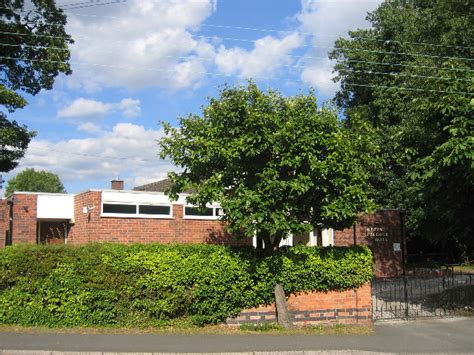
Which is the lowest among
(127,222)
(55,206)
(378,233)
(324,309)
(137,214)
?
(324,309)

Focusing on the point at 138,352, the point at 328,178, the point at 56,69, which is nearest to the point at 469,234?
the point at 328,178

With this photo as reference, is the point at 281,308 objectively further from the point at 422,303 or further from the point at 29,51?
the point at 29,51

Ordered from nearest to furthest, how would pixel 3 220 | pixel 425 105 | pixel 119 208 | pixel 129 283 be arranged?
1. pixel 129 283
2. pixel 425 105
3. pixel 119 208
4. pixel 3 220

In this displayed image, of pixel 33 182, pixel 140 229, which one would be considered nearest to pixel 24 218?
pixel 140 229

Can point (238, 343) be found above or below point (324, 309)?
below

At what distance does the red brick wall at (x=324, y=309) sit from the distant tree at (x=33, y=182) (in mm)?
75458

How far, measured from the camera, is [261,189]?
997cm

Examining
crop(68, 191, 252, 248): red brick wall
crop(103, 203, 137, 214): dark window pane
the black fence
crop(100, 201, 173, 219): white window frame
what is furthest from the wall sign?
crop(103, 203, 137, 214): dark window pane

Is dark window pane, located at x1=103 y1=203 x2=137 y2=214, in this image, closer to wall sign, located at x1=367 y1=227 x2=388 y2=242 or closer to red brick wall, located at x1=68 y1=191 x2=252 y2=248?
red brick wall, located at x1=68 y1=191 x2=252 y2=248

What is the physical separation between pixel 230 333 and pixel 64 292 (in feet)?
10.8

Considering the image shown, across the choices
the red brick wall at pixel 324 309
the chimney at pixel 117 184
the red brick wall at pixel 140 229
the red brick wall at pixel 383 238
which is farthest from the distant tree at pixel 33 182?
the red brick wall at pixel 324 309

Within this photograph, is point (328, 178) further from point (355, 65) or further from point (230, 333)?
point (355, 65)

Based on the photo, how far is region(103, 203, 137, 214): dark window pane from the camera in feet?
62.6

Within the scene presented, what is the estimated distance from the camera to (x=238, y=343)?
372 inches
